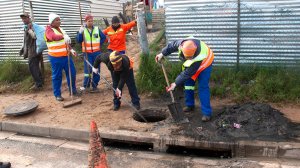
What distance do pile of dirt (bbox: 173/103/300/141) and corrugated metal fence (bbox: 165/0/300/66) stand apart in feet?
6.30

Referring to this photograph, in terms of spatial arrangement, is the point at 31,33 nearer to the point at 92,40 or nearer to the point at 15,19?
the point at 92,40

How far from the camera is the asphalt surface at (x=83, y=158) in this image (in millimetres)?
4254

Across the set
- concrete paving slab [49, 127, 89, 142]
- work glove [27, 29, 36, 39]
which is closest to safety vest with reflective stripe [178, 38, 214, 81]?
concrete paving slab [49, 127, 89, 142]

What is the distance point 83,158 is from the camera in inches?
185

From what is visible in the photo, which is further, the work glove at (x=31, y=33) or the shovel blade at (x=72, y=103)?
the work glove at (x=31, y=33)

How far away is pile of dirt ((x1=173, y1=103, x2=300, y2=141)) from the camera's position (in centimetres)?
461

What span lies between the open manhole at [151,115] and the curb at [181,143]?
3.06 ft

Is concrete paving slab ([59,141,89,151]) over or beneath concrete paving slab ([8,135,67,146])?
over

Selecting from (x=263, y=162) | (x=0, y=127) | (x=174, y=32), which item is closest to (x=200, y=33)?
(x=174, y=32)

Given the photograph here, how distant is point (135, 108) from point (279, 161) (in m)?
2.75

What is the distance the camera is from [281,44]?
668 centimetres

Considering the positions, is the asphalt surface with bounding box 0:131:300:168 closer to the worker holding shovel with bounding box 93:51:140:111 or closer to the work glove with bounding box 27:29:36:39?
the worker holding shovel with bounding box 93:51:140:111

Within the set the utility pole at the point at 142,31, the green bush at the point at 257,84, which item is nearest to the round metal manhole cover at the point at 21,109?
the utility pole at the point at 142,31

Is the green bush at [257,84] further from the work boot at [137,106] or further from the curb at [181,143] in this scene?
the curb at [181,143]
